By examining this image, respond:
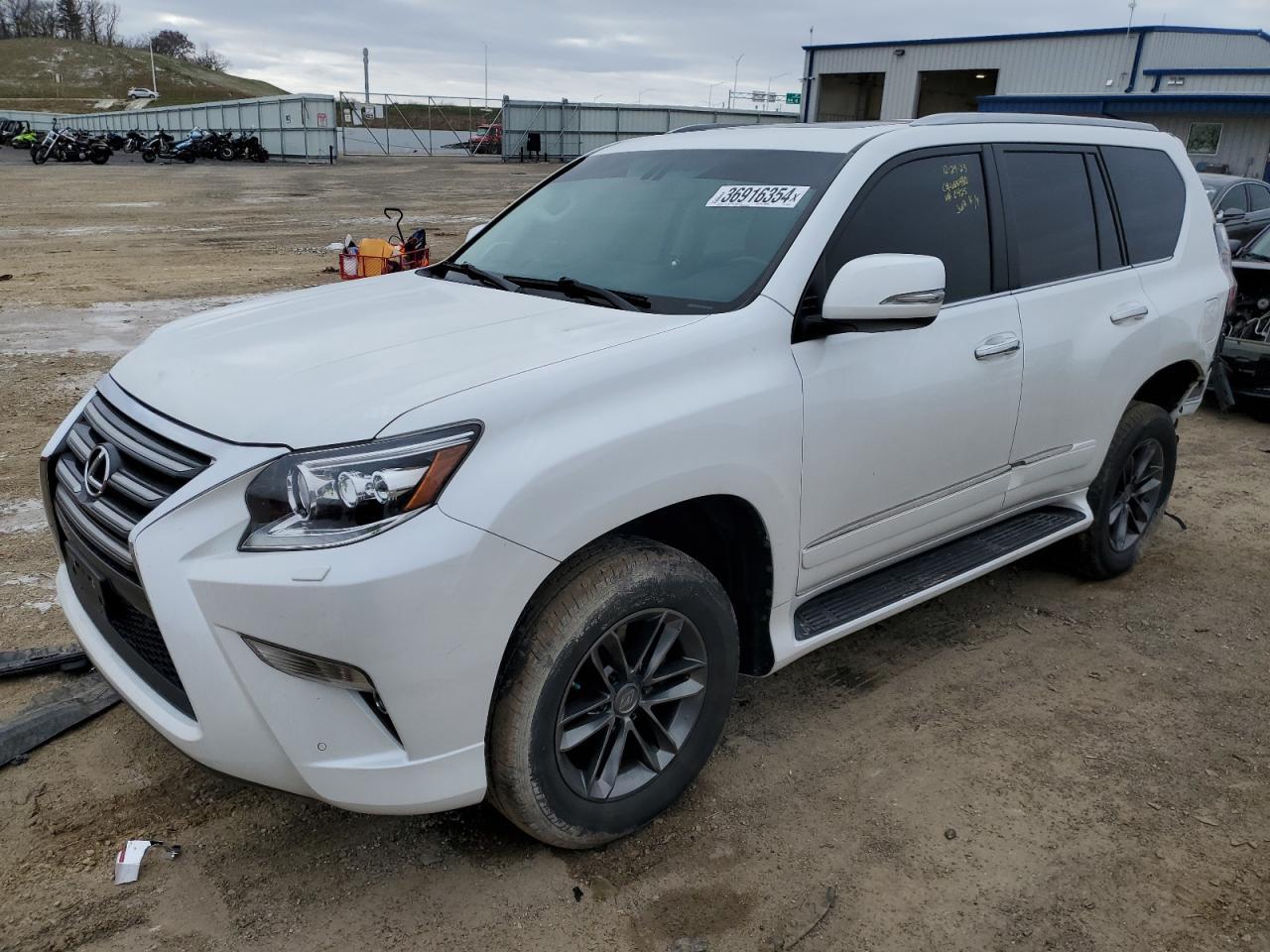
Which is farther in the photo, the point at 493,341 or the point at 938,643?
the point at 938,643

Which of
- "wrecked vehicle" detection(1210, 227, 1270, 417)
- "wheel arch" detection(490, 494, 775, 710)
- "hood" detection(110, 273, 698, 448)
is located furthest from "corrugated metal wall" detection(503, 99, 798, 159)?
"wheel arch" detection(490, 494, 775, 710)

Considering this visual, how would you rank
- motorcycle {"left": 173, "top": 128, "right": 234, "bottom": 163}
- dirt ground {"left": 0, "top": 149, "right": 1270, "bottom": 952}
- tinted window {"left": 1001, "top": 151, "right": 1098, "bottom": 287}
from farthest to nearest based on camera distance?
1. motorcycle {"left": 173, "top": 128, "right": 234, "bottom": 163}
2. tinted window {"left": 1001, "top": 151, "right": 1098, "bottom": 287}
3. dirt ground {"left": 0, "top": 149, "right": 1270, "bottom": 952}

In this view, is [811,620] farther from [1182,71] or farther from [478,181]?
[1182,71]

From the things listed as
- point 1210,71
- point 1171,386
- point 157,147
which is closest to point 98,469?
point 1171,386

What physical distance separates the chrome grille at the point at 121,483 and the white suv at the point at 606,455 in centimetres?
1

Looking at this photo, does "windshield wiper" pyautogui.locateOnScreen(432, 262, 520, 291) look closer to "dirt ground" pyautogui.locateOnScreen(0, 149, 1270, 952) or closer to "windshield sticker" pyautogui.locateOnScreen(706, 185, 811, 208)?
"windshield sticker" pyautogui.locateOnScreen(706, 185, 811, 208)

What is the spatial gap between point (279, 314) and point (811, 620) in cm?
197

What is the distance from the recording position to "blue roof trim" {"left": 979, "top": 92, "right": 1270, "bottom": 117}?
91.0ft

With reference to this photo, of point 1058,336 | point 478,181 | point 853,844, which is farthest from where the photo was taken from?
point 478,181

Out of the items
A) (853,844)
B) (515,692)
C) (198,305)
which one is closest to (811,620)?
(853,844)

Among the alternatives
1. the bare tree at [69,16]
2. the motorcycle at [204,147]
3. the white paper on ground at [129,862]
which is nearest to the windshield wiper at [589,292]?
the white paper on ground at [129,862]

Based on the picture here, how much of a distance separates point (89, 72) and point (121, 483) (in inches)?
5637

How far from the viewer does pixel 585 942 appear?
2.45m

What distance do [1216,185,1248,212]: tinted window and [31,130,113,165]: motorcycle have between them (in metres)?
33.0
